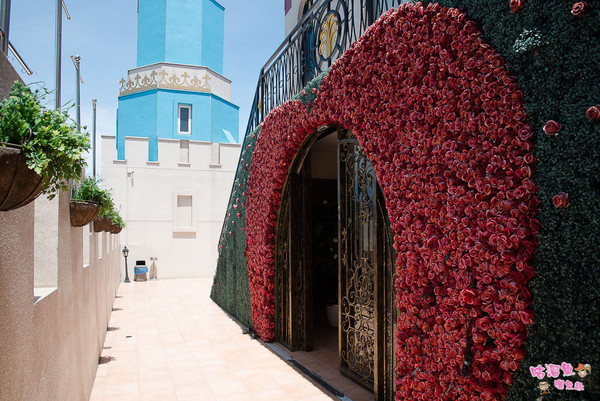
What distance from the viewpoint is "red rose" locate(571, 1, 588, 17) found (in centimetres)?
219

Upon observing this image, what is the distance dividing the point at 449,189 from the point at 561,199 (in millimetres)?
817

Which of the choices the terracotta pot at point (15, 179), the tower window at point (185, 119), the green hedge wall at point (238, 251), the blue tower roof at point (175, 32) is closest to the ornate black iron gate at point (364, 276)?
the green hedge wall at point (238, 251)

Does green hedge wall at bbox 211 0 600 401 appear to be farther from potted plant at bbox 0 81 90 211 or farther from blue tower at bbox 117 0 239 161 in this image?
blue tower at bbox 117 0 239 161

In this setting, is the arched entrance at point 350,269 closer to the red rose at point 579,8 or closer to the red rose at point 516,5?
the red rose at point 516,5

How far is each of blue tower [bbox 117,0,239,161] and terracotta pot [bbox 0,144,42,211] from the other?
50.1ft

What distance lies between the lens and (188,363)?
5855 millimetres

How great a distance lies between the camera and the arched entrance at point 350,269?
4.35m

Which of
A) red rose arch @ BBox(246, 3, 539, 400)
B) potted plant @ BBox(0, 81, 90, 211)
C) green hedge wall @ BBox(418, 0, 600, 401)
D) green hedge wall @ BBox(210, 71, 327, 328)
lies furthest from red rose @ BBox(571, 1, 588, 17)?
green hedge wall @ BBox(210, 71, 327, 328)

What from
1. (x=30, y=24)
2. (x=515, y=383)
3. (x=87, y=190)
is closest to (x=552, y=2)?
(x=515, y=383)

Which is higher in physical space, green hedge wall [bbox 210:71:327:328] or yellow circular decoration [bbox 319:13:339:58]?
yellow circular decoration [bbox 319:13:339:58]

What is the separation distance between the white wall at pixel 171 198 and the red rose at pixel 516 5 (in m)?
13.1

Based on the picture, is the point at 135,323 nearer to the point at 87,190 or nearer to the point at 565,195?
the point at 87,190

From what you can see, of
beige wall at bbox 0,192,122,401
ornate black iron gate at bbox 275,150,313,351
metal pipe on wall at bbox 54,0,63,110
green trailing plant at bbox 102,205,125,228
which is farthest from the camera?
ornate black iron gate at bbox 275,150,313,351

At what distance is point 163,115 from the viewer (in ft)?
53.3
